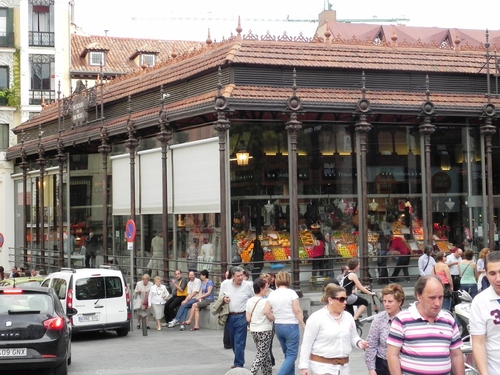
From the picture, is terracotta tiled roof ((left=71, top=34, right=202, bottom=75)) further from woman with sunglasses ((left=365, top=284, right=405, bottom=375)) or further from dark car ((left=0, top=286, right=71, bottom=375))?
woman with sunglasses ((left=365, top=284, right=405, bottom=375))

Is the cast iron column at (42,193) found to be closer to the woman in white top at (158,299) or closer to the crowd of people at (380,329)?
the woman in white top at (158,299)

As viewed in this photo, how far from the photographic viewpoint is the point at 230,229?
76.3 ft

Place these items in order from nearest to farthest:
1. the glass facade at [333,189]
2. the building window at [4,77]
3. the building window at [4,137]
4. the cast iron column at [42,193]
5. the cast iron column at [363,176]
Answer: the cast iron column at [363,176] < the glass facade at [333,189] < the cast iron column at [42,193] < the building window at [4,137] < the building window at [4,77]

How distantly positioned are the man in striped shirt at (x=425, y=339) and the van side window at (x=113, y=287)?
15.1m

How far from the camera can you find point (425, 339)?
6.96m

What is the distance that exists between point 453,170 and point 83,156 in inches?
553

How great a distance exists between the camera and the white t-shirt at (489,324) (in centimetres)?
693

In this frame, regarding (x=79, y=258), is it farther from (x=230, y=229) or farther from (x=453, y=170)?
(x=453, y=170)

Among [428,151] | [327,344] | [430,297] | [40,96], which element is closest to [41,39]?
[40,96]

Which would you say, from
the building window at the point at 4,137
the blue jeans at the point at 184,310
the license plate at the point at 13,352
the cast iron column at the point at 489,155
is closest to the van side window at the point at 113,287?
the blue jeans at the point at 184,310

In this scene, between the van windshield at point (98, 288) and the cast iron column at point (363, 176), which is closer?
the van windshield at point (98, 288)

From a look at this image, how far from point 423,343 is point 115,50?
2480 inches

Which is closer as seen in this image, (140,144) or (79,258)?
(140,144)

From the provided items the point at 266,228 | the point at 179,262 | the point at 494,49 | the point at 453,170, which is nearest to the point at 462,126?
the point at 453,170
